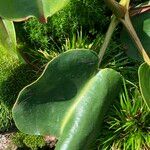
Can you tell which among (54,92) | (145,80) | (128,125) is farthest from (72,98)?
(128,125)

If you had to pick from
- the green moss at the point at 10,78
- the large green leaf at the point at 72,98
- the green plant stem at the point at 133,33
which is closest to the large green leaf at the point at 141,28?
the green plant stem at the point at 133,33

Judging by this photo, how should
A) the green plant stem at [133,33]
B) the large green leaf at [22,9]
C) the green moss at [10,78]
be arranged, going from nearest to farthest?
the large green leaf at [22,9] < the green plant stem at [133,33] < the green moss at [10,78]

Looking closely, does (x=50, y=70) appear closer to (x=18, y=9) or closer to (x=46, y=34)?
(x=18, y=9)

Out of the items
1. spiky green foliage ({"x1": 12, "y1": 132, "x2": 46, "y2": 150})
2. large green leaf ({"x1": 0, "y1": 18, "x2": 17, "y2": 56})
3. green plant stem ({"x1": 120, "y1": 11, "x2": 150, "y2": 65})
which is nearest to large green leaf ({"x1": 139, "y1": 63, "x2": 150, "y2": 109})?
green plant stem ({"x1": 120, "y1": 11, "x2": 150, "y2": 65})

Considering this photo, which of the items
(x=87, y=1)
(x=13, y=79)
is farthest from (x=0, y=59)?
(x=87, y=1)

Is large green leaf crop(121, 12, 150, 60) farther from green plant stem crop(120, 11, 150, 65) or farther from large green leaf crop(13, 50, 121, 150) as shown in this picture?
large green leaf crop(13, 50, 121, 150)

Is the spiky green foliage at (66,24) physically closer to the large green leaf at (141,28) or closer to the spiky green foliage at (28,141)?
the large green leaf at (141,28)

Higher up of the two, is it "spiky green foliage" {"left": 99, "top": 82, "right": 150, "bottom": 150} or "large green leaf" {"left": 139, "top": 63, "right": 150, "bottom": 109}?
"large green leaf" {"left": 139, "top": 63, "right": 150, "bottom": 109}
